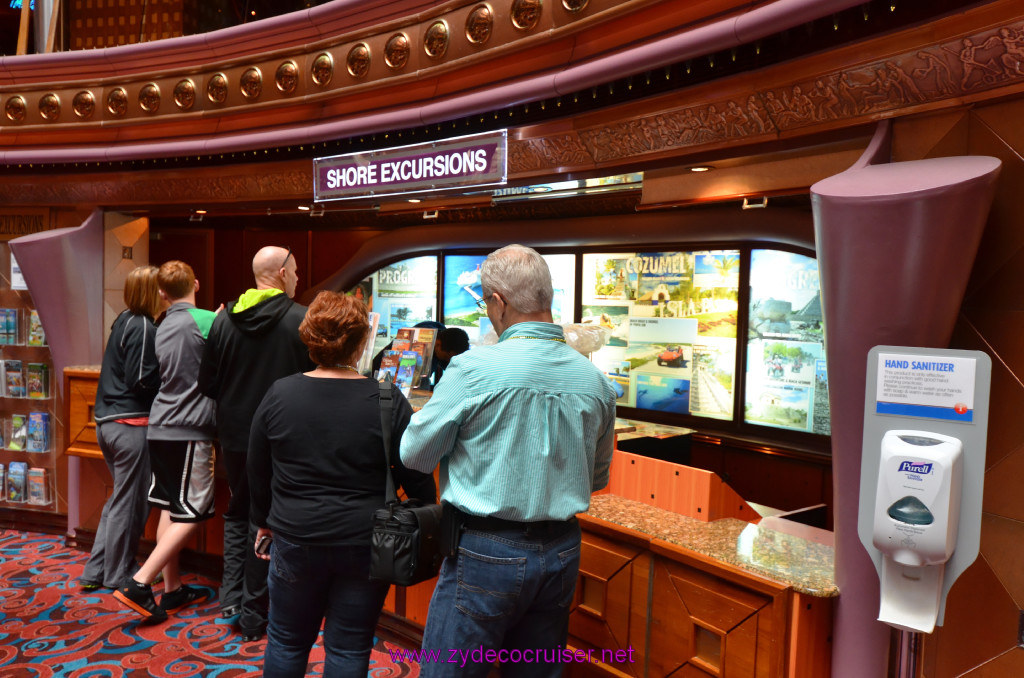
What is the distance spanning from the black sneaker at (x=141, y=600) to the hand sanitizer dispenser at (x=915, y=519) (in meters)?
3.57

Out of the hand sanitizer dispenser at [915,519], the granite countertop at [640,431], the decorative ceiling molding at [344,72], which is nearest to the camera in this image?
the hand sanitizer dispenser at [915,519]

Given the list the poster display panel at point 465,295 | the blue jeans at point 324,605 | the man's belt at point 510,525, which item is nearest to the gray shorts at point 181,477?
the blue jeans at point 324,605

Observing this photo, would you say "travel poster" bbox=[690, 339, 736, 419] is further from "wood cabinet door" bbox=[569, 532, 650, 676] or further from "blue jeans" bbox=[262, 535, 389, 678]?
"blue jeans" bbox=[262, 535, 389, 678]

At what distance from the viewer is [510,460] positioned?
6.24 feet

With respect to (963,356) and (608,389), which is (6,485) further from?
(963,356)

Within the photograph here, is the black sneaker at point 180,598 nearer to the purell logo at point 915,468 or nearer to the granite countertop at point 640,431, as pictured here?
the granite countertop at point 640,431

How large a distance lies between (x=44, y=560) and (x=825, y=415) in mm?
5543

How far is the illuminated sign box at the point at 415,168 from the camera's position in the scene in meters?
3.63

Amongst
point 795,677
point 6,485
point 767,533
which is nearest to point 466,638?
point 795,677

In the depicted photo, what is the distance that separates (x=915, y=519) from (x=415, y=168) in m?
2.89

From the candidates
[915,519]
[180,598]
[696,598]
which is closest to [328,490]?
[696,598]

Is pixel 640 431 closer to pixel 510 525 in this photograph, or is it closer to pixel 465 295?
pixel 510 525

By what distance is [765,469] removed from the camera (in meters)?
5.59

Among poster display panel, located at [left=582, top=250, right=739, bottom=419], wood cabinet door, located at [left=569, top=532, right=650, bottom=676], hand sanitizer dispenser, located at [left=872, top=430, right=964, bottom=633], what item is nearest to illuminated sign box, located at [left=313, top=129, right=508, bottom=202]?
wood cabinet door, located at [left=569, top=532, right=650, bottom=676]
